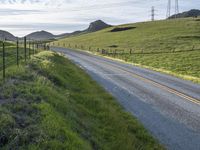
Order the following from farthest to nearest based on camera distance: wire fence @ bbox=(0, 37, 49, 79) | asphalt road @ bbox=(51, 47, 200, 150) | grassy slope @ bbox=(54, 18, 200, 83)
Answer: grassy slope @ bbox=(54, 18, 200, 83)
wire fence @ bbox=(0, 37, 49, 79)
asphalt road @ bbox=(51, 47, 200, 150)

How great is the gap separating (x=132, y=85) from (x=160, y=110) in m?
6.80

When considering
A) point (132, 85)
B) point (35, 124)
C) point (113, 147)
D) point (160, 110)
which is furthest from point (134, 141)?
point (132, 85)

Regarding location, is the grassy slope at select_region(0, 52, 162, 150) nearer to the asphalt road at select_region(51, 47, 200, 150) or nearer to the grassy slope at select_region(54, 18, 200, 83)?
the asphalt road at select_region(51, 47, 200, 150)

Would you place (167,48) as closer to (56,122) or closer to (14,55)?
(14,55)

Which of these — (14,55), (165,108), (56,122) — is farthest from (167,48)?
(56,122)

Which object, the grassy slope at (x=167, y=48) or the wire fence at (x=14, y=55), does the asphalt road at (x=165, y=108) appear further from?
the grassy slope at (x=167, y=48)

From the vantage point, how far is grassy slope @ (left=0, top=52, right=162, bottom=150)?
290 inches

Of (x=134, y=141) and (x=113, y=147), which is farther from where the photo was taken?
(x=134, y=141)

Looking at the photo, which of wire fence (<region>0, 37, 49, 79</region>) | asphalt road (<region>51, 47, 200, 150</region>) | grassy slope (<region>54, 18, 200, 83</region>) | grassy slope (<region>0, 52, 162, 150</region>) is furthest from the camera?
grassy slope (<region>54, 18, 200, 83</region>)

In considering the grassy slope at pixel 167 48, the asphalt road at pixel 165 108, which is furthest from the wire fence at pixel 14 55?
the grassy slope at pixel 167 48

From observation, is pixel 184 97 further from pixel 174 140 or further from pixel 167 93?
pixel 174 140

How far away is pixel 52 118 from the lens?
345 inches

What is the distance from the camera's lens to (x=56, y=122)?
853 centimetres

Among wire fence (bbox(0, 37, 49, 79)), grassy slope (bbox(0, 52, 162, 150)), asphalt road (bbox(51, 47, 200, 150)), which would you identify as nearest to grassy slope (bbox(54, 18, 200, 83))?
asphalt road (bbox(51, 47, 200, 150))
